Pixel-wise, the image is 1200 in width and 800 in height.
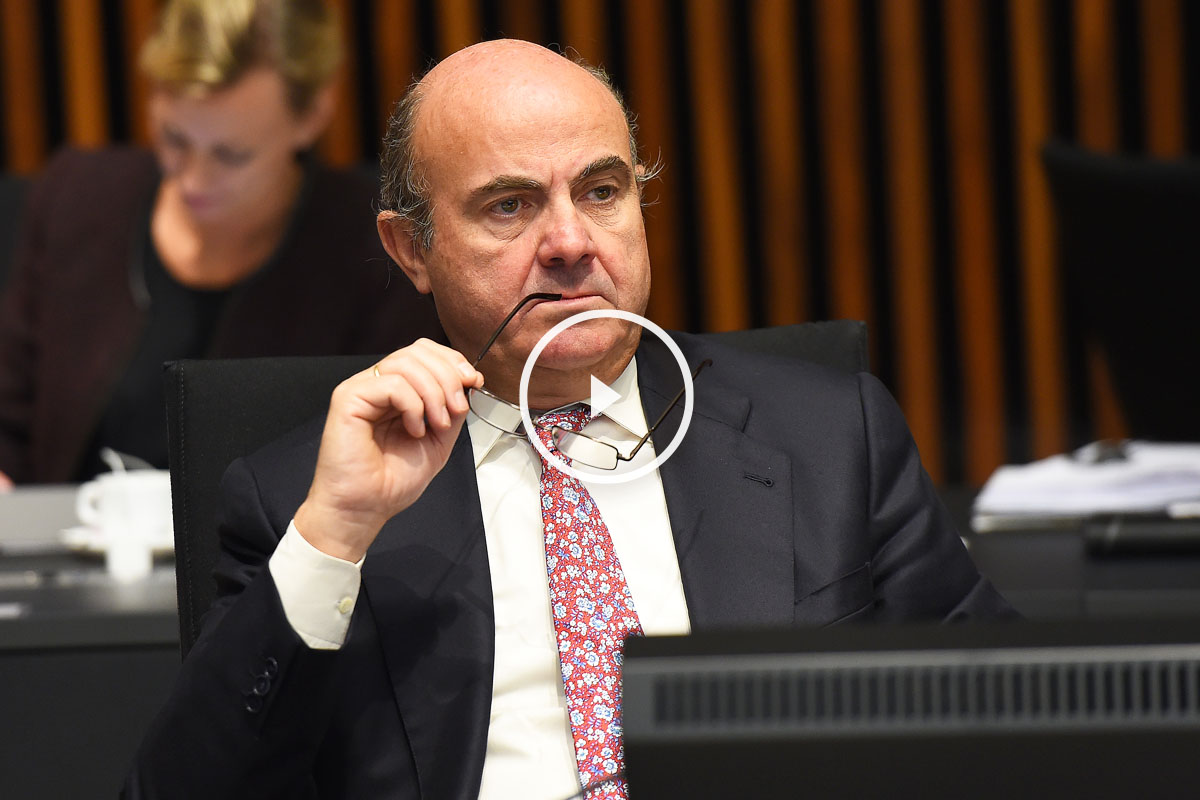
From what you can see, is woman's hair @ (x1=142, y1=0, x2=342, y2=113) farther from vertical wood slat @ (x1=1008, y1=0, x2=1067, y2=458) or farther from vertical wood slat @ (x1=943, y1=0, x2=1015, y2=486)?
vertical wood slat @ (x1=1008, y1=0, x2=1067, y2=458)

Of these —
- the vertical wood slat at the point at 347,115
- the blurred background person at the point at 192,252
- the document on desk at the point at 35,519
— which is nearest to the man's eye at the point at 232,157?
the blurred background person at the point at 192,252

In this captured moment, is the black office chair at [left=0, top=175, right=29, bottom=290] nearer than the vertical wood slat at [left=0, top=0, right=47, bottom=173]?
Yes

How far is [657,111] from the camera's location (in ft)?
12.3

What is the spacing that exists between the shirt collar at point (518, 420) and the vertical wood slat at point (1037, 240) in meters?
2.42

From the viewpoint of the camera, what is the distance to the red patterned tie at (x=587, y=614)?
128 centimetres

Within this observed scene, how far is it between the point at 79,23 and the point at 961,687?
3635 millimetres

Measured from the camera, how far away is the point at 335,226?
9.20 feet

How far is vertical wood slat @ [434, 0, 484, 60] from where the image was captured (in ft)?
12.4

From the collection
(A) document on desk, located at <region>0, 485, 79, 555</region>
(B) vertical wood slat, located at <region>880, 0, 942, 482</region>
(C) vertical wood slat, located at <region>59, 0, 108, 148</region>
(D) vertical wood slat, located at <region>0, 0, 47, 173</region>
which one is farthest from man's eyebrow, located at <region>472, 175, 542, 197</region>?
(D) vertical wood slat, located at <region>0, 0, 47, 173</region>

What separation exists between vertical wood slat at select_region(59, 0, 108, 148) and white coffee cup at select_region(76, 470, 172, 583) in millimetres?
1988

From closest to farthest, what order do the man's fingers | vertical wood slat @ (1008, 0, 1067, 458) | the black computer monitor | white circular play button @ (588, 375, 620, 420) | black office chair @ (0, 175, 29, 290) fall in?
1. the black computer monitor
2. the man's fingers
3. white circular play button @ (588, 375, 620, 420)
4. black office chair @ (0, 175, 29, 290)
5. vertical wood slat @ (1008, 0, 1067, 458)

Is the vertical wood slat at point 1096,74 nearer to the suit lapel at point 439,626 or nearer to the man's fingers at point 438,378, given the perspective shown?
the suit lapel at point 439,626

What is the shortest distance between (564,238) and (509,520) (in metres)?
0.27

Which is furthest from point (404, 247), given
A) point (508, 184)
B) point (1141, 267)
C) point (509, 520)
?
point (1141, 267)
